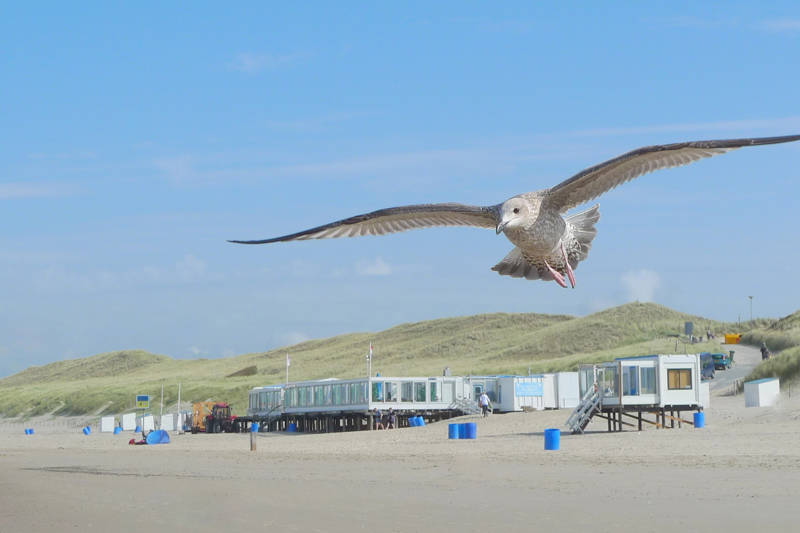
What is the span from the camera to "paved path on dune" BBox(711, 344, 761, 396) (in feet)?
181

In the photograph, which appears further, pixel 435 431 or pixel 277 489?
pixel 435 431

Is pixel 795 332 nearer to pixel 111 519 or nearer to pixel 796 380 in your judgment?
pixel 796 380

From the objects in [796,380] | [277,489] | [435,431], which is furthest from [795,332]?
[277,489]

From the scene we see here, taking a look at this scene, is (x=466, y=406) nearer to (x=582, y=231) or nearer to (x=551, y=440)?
(x=551, y=440)

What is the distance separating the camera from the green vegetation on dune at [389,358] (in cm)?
9212

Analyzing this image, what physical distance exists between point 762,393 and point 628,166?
1070 inches

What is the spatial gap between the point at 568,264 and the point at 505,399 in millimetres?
35041

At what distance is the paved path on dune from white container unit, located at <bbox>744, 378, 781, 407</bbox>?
1004cm

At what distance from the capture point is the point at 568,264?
17.4 meters

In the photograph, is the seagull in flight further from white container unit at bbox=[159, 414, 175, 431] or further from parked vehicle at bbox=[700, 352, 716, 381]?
white container unit at bbox=[159, 414, 175, 431]

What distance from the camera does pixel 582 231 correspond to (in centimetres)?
1827

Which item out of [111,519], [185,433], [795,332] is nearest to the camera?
[111,519]

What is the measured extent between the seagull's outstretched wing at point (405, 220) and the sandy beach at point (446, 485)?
4463mm

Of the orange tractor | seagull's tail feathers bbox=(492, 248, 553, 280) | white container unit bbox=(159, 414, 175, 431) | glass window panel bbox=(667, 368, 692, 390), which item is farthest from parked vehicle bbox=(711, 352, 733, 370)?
seagull's tail feathers bbox=(492, 248, 553, 280)
